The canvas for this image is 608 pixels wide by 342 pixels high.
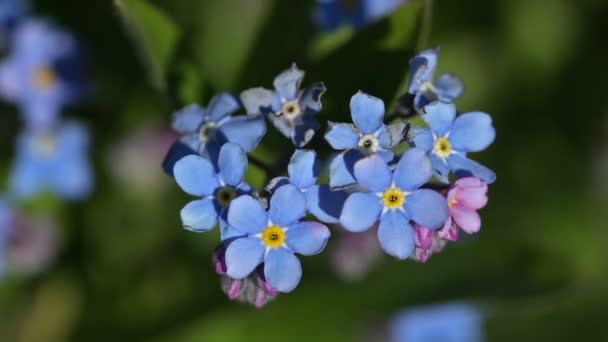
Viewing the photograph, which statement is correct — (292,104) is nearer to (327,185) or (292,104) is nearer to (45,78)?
(327,185)

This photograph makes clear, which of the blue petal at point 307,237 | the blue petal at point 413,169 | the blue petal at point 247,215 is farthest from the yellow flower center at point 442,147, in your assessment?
the blue petal at point 247,215

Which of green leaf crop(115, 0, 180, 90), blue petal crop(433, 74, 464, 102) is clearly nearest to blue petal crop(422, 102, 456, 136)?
blue petal crop(433, 74, 464, 102)

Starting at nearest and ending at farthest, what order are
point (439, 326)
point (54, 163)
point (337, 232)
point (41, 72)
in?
point (337, 232) → point (41, 72) → point (54, 163) → point (439, 326)

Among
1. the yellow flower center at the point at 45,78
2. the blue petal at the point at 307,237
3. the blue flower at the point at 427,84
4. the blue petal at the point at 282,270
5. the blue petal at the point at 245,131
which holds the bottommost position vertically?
the blue petal at the point at 282,270

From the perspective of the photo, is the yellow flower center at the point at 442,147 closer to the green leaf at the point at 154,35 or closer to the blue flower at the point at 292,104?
the blue flower at the point at 292,104

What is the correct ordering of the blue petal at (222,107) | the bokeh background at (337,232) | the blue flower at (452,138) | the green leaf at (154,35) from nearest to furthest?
the blue flower at (452,138), the blue petal at (222,107), the green leaf at (154,35), the bokeh background at (337,232)

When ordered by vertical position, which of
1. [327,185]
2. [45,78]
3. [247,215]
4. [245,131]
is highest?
[45,78]

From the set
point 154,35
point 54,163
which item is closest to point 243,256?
point 154,35

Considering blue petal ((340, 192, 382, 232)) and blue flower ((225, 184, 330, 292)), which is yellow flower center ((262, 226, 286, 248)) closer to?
blue flower ((225, 184, 330, 292))
